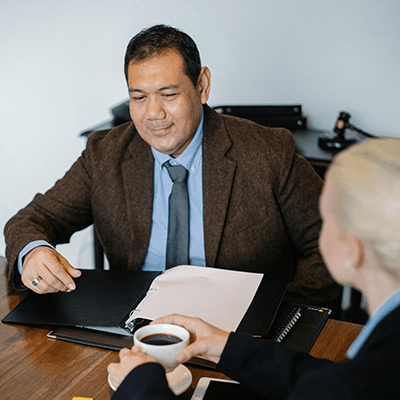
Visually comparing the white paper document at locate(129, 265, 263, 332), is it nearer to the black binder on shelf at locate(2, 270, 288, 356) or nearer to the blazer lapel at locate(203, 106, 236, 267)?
the black binder on shelf at locate(2, 270, 288, 356)

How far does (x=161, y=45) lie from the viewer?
4.61 ft

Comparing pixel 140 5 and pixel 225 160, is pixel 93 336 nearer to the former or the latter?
pixel 225 160

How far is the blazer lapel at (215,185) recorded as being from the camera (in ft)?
4.83

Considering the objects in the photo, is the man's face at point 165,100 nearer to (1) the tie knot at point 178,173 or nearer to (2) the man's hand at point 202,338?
(1) the tie knot at point 178,173

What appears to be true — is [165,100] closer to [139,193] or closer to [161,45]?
[161,45]

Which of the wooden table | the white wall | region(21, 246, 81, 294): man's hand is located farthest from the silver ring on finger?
the white wall

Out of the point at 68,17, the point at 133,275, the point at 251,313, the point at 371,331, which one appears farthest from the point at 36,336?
the point at 68,17

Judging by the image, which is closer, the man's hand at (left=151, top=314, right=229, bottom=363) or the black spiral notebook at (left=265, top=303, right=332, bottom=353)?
the man's hand at (left=151, top=314, right=229, bottom=363)

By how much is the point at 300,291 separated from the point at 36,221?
800 millimetres

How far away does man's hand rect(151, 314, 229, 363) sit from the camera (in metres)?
0.88

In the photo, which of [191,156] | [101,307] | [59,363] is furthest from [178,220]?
[59,363]

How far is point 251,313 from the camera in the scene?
3.46ft

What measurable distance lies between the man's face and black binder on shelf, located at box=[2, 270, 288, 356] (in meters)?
0.43

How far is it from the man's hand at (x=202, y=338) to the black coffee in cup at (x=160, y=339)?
32 mm
